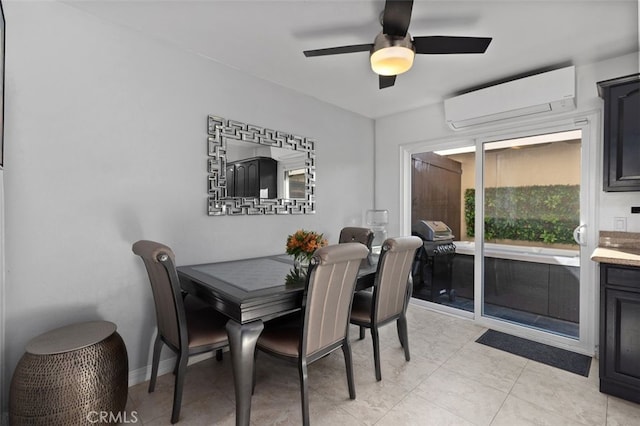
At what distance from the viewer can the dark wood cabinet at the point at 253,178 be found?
261cm

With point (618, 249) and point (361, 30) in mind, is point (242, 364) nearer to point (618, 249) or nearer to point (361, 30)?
point (361, 30)

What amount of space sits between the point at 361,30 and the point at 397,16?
1.87 ft

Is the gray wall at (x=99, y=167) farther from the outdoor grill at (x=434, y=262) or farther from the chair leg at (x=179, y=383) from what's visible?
the outdoor grill at (x=434, y=262)

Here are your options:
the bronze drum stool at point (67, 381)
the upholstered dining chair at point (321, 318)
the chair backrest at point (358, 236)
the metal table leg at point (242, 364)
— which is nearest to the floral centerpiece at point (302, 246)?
the upholstered dining chair at point (321, 318)

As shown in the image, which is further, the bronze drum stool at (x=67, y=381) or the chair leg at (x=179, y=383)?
the chair leg at (x=179, y=383)

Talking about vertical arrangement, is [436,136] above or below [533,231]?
above

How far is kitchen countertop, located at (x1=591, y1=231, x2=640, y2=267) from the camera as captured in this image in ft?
6.24

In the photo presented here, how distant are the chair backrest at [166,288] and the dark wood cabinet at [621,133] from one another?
3137mm

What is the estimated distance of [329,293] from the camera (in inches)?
66.7

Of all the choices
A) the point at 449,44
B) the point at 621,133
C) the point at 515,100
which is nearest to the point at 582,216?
the point at 621,133

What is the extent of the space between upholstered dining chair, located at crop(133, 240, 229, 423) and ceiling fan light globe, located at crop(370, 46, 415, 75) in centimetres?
165

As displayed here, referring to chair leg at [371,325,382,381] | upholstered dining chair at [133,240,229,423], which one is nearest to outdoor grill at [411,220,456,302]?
chair leg at [371,325,382,381]

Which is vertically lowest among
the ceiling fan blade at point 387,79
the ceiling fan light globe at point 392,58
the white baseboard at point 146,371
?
the white baseboard at point 146,371

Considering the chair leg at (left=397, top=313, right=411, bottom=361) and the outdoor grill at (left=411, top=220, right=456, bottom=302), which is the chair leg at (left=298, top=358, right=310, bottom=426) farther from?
the outdoor grill at (left=411, top=220, right=456, bottom=302)
